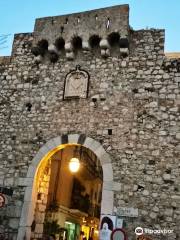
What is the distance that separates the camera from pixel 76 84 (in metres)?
10.0

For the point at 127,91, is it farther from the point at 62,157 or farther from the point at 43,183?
the point at 62,157

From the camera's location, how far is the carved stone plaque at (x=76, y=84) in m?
9.85

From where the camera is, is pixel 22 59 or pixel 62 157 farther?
pixel 62 157

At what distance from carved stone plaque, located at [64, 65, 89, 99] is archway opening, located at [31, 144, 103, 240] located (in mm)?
1505

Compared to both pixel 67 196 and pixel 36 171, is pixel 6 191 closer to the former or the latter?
pixel 36 171

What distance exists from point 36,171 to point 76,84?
243 centimetres

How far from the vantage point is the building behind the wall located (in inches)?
340

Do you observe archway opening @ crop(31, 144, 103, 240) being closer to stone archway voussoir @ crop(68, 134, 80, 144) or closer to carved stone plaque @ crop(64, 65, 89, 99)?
stone archway voussoir @ crop(68, 134, 80, 144)

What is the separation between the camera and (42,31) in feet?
34.9

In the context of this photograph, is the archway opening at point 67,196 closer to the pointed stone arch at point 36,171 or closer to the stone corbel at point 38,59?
the pointed stone arch at point 36,171

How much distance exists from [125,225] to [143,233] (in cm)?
44

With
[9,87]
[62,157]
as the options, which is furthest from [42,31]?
[62,157]

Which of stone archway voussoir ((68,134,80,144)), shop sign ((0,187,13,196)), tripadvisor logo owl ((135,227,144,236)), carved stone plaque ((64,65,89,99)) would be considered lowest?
tripadvisor logo owl ((135,227,144,236))

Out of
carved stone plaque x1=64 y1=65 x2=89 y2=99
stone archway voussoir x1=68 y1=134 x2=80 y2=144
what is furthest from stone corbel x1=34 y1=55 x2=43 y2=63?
stone archway voussoir x1=68 y1=134 x2=80 y2=144
